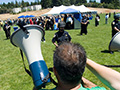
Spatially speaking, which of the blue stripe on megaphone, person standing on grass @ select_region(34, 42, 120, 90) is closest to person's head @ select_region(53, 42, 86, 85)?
person standing on grass @ select_region(34, 42, 120, 90)

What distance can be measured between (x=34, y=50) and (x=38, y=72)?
367 millimetres

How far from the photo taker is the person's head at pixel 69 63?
93cm

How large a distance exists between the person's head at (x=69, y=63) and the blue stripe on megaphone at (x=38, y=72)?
0.58m

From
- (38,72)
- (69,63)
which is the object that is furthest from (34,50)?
(69,63)

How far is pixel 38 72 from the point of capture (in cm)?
159

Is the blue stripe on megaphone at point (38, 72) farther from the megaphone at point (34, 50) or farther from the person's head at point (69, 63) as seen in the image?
the person's head at point (69, 63)

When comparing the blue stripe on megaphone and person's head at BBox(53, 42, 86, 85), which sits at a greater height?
person's head at BBox(53, 42, 86, 85)

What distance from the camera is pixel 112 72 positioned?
39.9 inches

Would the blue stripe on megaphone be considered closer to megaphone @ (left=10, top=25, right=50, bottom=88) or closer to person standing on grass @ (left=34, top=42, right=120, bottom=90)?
megaphone @ (left=10, top=25, right=50, bottom=88)

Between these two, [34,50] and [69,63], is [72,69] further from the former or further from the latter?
[34,50]

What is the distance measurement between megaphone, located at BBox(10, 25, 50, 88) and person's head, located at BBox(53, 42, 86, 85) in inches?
23.1

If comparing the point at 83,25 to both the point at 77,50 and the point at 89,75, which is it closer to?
the point at 89,75

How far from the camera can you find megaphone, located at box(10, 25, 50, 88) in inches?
61.6

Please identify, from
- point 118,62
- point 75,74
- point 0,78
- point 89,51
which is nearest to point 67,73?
point 75,74
